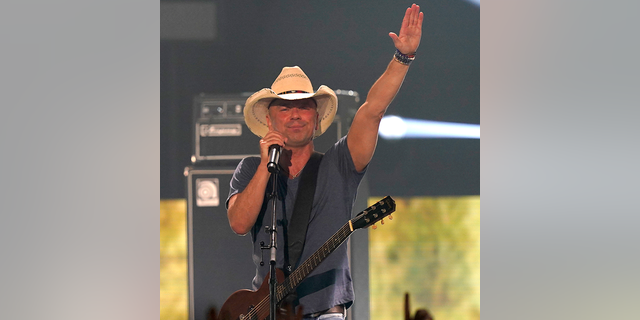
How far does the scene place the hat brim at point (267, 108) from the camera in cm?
246

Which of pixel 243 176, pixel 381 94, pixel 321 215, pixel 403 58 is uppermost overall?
pixel 403 58

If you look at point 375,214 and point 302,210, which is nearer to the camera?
point 375,214

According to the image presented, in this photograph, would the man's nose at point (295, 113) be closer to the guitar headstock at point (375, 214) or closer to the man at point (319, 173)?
the man at point (319, 173)

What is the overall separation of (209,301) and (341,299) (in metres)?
0.92

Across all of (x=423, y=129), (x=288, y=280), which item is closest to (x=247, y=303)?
(x=288, y=280)

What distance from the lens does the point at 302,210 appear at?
2.38 m

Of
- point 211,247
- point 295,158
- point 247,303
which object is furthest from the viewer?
point 211,247

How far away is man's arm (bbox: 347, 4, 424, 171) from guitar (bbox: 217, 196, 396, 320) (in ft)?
0.92

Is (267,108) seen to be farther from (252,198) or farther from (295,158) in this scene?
(252,198)

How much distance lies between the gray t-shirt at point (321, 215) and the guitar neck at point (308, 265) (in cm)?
7

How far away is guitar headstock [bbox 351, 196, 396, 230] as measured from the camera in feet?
6.88

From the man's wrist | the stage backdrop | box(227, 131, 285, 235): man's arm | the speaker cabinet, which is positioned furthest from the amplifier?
the man's wrist

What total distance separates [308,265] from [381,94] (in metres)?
0.70
